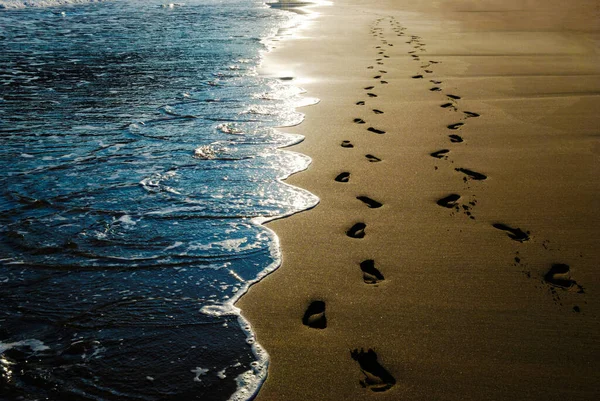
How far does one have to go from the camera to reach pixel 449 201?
3727mm

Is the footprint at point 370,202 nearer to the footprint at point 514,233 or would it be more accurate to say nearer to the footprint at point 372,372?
the footprint at point 514,233

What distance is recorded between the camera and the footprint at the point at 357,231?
10.8 feet

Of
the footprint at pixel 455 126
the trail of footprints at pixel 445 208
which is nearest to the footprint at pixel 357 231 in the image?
the trail of footprints at pixel 445 208

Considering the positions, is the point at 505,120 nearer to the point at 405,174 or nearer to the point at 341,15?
the point at 405,174

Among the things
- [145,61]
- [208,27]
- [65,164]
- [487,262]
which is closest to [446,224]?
[487,262]

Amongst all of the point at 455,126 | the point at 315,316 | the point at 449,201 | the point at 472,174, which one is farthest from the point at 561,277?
the point at 455,126

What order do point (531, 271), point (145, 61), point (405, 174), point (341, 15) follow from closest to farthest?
point (531, 271), point (405, 174), point (145, 61), point (341, 15)

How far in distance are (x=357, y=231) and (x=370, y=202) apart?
490 millimetres

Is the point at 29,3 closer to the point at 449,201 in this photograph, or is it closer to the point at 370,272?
the point at 449,201

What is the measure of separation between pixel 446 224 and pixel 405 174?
917 mm

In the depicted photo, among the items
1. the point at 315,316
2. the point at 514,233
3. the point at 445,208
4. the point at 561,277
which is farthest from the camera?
the point at 445,208

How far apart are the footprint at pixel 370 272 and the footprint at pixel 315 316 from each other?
36 centimetres

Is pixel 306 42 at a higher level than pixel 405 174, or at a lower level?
higher

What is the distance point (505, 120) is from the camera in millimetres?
5445
